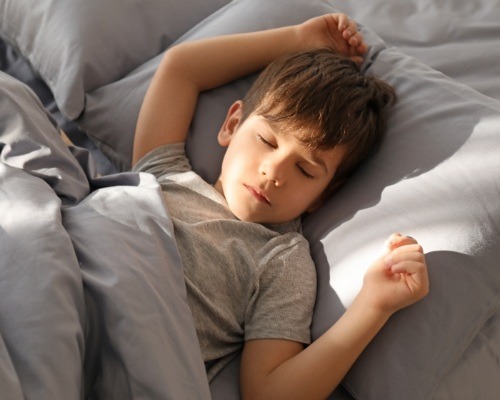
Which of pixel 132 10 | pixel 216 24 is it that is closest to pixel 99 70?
pixel 132 10

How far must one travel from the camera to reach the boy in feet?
3.05

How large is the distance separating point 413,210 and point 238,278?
28 centimetres

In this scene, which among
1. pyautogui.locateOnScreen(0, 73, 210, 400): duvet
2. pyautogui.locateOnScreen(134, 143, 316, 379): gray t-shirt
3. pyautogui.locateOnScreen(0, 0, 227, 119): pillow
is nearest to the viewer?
pyautogui.locateOnScreen(0, 73, 210, 400): duvet

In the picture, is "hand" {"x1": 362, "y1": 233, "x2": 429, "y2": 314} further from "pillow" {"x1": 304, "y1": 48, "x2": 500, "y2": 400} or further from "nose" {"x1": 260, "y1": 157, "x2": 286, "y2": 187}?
"nose" {"x1": 260, "y1": 157, "x2": 286, "y2": 187}

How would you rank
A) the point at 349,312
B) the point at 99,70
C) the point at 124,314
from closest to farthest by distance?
the point at 124,314 → the point at 349,312 → the point at 99,70

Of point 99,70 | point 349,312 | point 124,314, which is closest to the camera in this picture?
point 124,314

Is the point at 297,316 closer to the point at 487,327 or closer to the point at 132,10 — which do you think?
the point at 487,327

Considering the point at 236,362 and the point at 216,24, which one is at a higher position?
the point at 216,24

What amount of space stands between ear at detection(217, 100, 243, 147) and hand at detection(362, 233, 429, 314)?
1.33ft

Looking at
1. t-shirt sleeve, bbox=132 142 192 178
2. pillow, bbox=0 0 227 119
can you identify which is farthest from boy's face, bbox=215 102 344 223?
pillow, bbox=0 0 227 119

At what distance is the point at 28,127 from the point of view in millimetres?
1062

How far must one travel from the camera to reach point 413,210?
1.01m

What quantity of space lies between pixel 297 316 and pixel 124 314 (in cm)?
27

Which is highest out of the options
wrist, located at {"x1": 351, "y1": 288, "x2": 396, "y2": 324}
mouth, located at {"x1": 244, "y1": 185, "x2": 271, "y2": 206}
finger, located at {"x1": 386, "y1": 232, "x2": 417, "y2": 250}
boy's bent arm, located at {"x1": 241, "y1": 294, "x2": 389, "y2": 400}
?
finger, located at {"x1": 386, "y1": 232, "x2": 417, "y2": 250}
